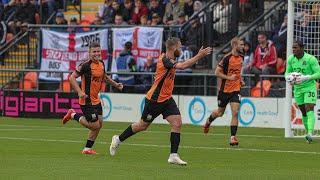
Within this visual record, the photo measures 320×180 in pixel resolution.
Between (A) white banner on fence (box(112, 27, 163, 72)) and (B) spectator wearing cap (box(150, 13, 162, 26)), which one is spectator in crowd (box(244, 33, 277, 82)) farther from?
(B) spectator wearing cap (box(150, 13, 162, 26))

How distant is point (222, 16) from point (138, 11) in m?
3.32

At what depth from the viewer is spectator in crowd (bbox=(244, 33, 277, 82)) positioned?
30.4 meters

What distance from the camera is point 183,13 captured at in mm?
34562

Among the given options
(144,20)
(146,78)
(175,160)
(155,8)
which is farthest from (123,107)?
(175,160)

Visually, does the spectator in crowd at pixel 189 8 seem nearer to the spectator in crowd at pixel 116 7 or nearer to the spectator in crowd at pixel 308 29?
the spectator in crowd at pixel 116 7

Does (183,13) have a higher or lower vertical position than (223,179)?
higher

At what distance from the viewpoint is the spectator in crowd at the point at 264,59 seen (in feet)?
99.7

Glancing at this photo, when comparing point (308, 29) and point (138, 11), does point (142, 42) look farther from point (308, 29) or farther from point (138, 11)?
point (308, 29)

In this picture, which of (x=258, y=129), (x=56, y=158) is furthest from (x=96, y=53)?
(x=258, y=129)

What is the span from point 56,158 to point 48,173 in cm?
272

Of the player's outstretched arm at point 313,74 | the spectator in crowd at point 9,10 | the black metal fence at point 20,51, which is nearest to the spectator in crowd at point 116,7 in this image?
the black metal fence at point 20,51

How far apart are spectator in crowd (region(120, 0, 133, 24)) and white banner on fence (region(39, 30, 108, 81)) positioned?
1.85m

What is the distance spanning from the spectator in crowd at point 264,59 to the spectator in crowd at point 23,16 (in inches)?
442

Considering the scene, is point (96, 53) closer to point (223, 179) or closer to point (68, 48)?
point (223, 179)
